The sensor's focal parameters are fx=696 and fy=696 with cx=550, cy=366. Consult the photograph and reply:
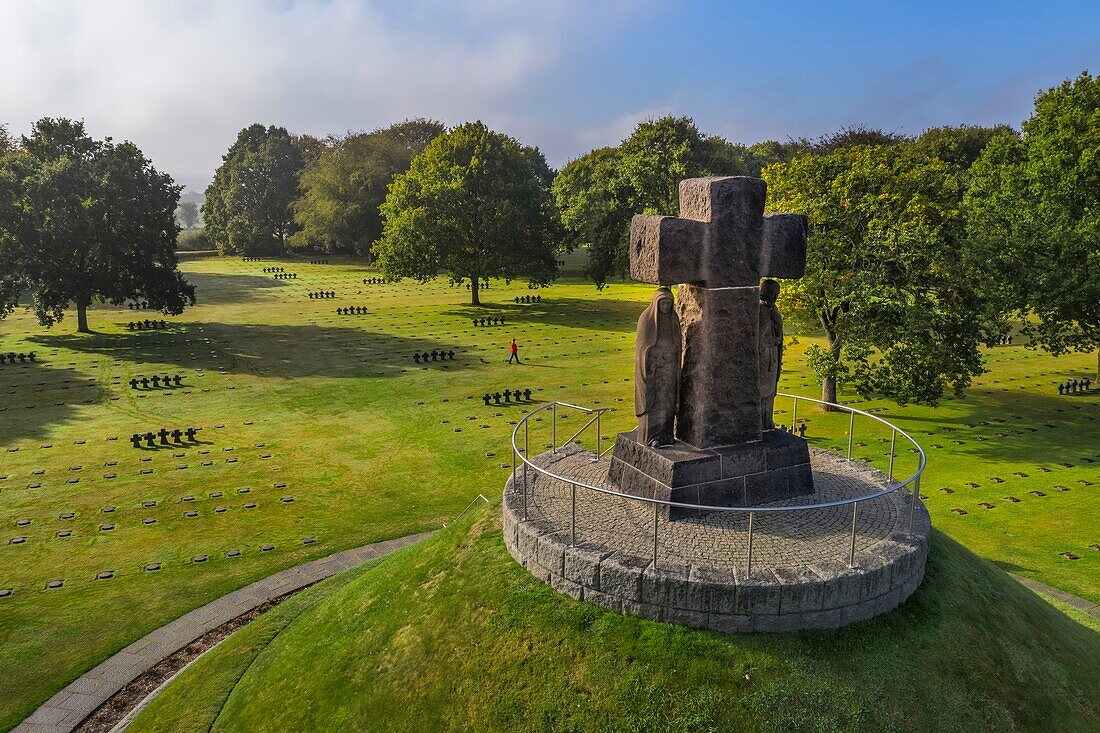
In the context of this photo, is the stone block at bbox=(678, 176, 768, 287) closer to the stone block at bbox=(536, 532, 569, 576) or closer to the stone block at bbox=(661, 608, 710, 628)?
the stone block at bbox=(536, 532, 569, 576)

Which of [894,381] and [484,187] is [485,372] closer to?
[894,381]

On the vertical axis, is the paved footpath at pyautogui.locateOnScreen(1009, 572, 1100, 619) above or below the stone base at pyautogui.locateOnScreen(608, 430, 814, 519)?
below

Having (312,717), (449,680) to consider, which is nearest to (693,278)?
(449,680)

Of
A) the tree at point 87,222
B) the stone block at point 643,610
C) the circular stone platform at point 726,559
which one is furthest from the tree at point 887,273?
the tree at point 87,222

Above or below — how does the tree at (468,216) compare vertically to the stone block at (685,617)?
above

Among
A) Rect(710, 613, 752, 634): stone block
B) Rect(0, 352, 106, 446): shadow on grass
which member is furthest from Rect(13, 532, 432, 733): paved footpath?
Rect(0, 352, 106, 446): shadow on grass

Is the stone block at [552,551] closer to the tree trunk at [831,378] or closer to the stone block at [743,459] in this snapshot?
the stone block at [743,459]
